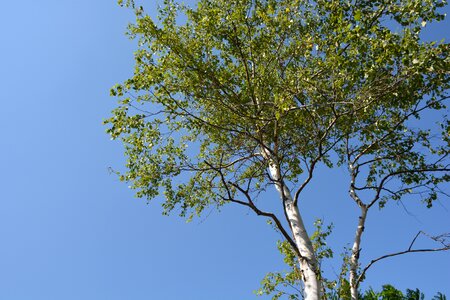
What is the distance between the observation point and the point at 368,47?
28.6 ft

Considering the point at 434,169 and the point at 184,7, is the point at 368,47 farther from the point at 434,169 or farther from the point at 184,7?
the point at 184,7

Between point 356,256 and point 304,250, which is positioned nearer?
point 304,250

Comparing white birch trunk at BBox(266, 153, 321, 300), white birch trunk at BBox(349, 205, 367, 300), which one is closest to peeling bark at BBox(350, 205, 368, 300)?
white birch trunk at BBox(349, 205, 367, 300)

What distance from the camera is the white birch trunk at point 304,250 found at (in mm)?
8516

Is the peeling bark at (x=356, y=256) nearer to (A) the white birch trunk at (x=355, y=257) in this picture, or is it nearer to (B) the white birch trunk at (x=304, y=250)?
(A) the white birch trunk at (x=355, y=257)

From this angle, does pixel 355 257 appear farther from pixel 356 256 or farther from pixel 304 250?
pixel 304 250

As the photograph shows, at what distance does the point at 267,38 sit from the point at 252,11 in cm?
199

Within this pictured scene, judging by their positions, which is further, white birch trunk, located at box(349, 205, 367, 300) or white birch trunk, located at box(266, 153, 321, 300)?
white birch trunk, located at box(349, 205, 367, 300)

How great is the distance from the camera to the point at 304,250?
9242 millimetres

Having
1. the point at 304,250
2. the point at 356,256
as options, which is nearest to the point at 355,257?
the point at 356,256

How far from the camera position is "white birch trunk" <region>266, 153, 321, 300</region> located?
27.9 ft

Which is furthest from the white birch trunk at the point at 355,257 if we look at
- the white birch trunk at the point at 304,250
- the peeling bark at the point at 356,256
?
the white birch trunk at the point at 304,250

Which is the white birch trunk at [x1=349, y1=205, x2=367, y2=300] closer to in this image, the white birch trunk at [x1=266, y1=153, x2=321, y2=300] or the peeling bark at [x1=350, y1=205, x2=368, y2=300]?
the peeling bark at [x1=350, y1=205, x2=368, y2=300]

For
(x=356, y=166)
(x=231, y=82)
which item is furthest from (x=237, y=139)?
(x=356, y=166)
